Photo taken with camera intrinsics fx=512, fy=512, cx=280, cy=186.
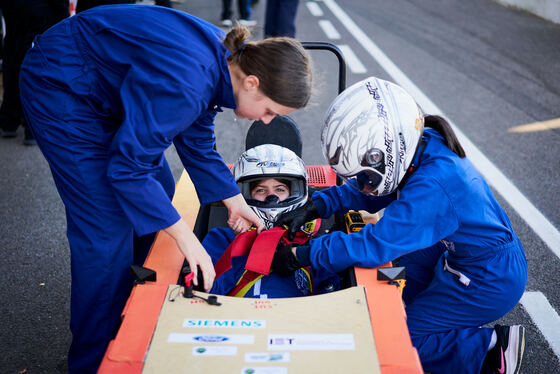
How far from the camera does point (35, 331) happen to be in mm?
2590

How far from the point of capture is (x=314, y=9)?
8148 mm

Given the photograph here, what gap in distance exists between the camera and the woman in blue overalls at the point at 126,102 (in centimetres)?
161

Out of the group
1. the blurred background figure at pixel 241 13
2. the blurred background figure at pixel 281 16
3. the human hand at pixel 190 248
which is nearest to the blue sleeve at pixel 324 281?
the human hand at pixel 190 248

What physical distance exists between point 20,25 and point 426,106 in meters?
3.60

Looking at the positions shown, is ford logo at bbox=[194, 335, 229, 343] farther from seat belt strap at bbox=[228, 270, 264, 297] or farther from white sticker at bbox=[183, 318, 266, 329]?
seat belt strap at bbox=[228, 270, 264, 297]

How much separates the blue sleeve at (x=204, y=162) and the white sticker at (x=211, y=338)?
809 mm

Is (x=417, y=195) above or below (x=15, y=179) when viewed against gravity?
above

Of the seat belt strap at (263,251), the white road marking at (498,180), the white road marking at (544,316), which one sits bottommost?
the white road marking at (498,180)

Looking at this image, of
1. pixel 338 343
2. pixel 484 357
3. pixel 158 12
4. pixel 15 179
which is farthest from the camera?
pixel 15 179

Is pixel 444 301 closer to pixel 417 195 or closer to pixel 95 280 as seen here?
pixel 417 195

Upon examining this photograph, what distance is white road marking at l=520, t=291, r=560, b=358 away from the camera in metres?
2.50

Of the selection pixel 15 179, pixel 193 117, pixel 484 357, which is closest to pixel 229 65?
pixel 193 117

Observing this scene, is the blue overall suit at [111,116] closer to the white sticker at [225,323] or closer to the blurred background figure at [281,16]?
the white sticker at [225,323]

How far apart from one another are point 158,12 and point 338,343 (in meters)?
1.26
